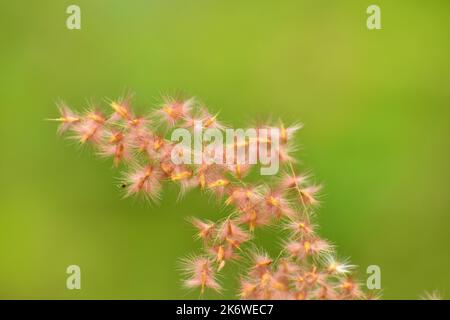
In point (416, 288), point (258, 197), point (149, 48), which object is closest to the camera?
point (258, 197)

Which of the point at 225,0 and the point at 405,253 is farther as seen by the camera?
the point at 225,0

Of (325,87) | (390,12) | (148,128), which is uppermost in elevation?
(390,12)

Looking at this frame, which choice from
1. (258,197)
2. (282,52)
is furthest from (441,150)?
(258,197)

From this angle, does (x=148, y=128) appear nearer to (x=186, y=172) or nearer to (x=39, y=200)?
(x=186, y=172)

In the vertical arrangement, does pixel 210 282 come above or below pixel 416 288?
above

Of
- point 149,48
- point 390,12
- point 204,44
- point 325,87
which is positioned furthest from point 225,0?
point 390,12

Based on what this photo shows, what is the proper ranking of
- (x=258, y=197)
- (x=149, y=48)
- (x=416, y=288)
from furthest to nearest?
(x=149, y=48) < (x=416, y=288) < (x=258, y=197)
